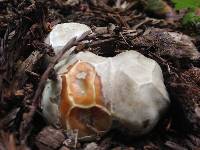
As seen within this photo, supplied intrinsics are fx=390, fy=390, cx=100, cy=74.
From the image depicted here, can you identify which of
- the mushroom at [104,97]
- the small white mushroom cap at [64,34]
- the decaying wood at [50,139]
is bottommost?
the decaying wood at [50,139]

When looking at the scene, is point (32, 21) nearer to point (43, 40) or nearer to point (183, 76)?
point (43, 40)

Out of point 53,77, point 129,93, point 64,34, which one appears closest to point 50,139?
point 53,77

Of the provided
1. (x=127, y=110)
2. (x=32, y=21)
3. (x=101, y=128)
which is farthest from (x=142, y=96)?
(x=32, y=21)

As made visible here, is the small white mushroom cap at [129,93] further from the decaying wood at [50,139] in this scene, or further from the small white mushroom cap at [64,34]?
the small white mushroom cap at [64,34]

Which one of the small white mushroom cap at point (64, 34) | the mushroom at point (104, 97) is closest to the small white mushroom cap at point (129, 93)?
the mushroom at point (104, 97)

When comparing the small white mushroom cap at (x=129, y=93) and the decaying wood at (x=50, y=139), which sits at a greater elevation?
the small white mushroom cap at (x=129, y=93)
